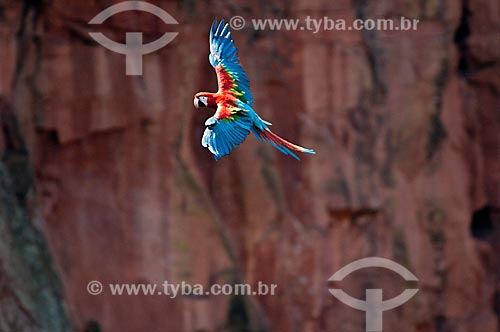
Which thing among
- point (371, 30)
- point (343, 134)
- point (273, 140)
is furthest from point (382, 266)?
point (273, 140)

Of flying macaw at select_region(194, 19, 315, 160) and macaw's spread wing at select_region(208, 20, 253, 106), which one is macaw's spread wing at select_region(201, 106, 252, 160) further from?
macaw's spread wing at select_region(208, 20, 253, 106)

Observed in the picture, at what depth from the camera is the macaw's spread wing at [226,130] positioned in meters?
5.79

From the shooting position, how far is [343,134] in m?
9.57

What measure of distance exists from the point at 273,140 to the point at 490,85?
411 cm
